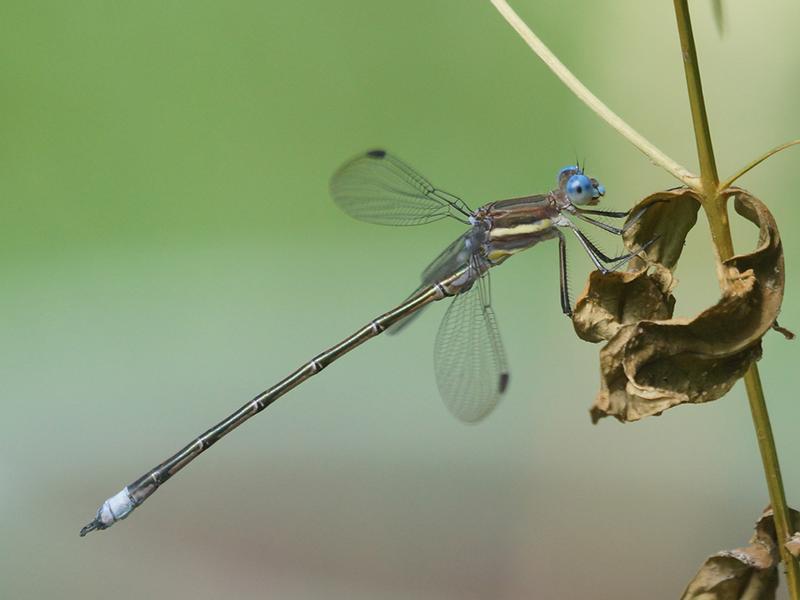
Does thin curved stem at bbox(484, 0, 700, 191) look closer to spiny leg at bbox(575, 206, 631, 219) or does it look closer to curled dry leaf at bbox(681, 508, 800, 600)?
curled dry leaf at bbox(681, 508, 800, 600)

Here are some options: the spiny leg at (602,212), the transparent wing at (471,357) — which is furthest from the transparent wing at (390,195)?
the spiny leg at (602,212)

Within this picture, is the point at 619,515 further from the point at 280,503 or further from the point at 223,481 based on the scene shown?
the point at 223,481

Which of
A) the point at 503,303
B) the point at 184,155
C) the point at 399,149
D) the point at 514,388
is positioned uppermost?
the point at 184,155

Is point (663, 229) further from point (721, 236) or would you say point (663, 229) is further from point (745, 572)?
point (745, 572)

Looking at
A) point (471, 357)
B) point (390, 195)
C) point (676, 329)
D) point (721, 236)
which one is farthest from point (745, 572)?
point (390, 195)

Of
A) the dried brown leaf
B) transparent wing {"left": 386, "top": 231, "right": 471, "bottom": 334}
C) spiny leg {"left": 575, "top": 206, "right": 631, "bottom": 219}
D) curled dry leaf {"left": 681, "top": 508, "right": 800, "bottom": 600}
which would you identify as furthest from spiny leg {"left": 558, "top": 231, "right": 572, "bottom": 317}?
curled dry leaf {"left": 681, "top": 508, "right": 800, "bottom": 600}

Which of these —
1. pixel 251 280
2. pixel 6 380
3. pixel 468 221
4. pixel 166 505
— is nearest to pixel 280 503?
pixel 166 505

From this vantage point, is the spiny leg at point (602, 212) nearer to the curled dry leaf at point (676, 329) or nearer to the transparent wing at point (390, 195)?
the transparent wing at point (390, 195)
